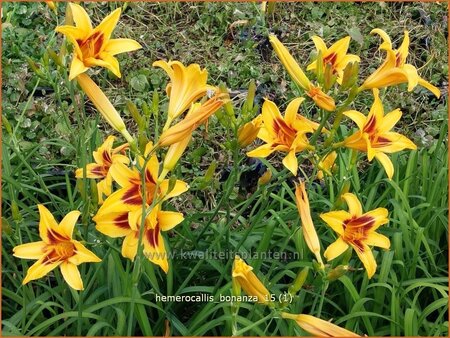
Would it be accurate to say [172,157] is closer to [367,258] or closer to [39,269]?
[39,269]

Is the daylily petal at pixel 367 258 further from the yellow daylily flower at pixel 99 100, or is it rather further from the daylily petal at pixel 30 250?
the daylily petal at pixel 30 250

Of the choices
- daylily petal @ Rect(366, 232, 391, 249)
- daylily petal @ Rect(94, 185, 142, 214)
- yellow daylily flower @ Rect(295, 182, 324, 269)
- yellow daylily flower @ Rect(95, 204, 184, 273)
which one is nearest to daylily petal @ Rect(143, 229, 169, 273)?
yellow daylily flower @ Rect(95, 204, 184, 273)

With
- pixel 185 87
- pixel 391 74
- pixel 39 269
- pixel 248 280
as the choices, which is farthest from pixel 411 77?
pixel 39 269

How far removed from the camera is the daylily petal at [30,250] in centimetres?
192

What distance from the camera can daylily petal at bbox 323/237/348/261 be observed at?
6.37ft

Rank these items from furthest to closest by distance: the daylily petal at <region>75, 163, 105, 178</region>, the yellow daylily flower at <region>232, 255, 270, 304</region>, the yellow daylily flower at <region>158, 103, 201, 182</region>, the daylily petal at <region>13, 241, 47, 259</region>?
the daylily petal at <region>75, 163, 105, 178</region>, the daylily petal at <region>13, 241, 47, 259</region>, the yellow daylily flower at <region>158, 103, 201, 182</region>, the yellow daylily flower at <region>232, 255, 270, 304</region>

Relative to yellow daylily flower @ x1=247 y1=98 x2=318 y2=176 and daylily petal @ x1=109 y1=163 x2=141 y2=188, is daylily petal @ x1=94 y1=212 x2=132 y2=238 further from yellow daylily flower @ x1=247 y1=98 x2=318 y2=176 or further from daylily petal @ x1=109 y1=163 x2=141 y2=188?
yellow daylily flower @ x1=247 y1=98 x2=318 y2=176

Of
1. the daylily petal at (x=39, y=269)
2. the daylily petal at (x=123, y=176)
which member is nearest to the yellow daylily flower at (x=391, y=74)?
the daylily petal at (x=123, y=176)

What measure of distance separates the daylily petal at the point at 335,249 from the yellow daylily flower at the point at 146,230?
0.48 m

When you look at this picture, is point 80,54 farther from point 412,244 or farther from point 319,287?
point 412,244

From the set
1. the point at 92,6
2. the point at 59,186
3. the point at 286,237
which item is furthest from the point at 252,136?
the point at 92,6

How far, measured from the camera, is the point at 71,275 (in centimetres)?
188

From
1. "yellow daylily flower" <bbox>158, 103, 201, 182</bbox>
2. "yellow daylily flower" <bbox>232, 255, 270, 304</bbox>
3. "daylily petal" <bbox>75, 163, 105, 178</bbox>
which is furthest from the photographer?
"daylily petal" <bbox>75, 163, 105, 178</bbox>

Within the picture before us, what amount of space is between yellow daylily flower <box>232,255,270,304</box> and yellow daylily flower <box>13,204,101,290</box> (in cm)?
44
